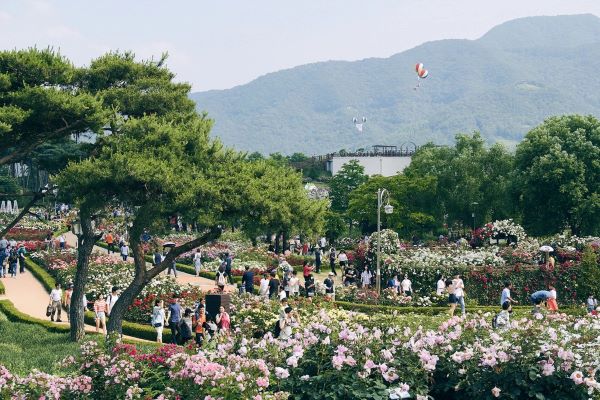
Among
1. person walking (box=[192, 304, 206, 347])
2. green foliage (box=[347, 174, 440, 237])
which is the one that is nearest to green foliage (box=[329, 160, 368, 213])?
green foliage (box=[347, 174, 440, 237])

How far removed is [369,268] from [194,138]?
15030 millimetres

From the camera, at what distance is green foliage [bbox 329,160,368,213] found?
70188mm

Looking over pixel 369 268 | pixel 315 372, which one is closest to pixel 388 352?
pixel 315 372

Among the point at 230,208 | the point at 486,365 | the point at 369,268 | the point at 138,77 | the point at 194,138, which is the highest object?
the point at 138,77

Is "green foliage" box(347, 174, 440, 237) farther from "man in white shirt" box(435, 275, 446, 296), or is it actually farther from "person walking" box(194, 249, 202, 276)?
"man in white shirt" box(435, 275, 446, 296)

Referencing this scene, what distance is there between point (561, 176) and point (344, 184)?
99.7 feet

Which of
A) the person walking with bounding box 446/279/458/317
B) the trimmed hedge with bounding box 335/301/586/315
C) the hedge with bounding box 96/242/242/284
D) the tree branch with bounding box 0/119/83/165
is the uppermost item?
the tree branch with bounding box 0/119/83/165

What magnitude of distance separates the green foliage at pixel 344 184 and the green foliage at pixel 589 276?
4081 cm

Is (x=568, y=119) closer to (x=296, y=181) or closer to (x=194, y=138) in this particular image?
(x=296, y=181)

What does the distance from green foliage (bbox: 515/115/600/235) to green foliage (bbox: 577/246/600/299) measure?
14229 mm

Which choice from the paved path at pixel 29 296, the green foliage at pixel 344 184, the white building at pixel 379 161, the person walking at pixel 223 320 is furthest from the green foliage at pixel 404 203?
the white building at pixel 379 161

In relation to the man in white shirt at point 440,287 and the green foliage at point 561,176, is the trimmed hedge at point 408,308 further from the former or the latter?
the green foliage at point 561,176

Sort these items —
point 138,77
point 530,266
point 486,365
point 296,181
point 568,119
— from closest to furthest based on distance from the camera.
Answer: point 486,365 → point 138,77 → point 296,181 → point 530,266 → point 568,119

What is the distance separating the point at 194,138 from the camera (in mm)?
19656
